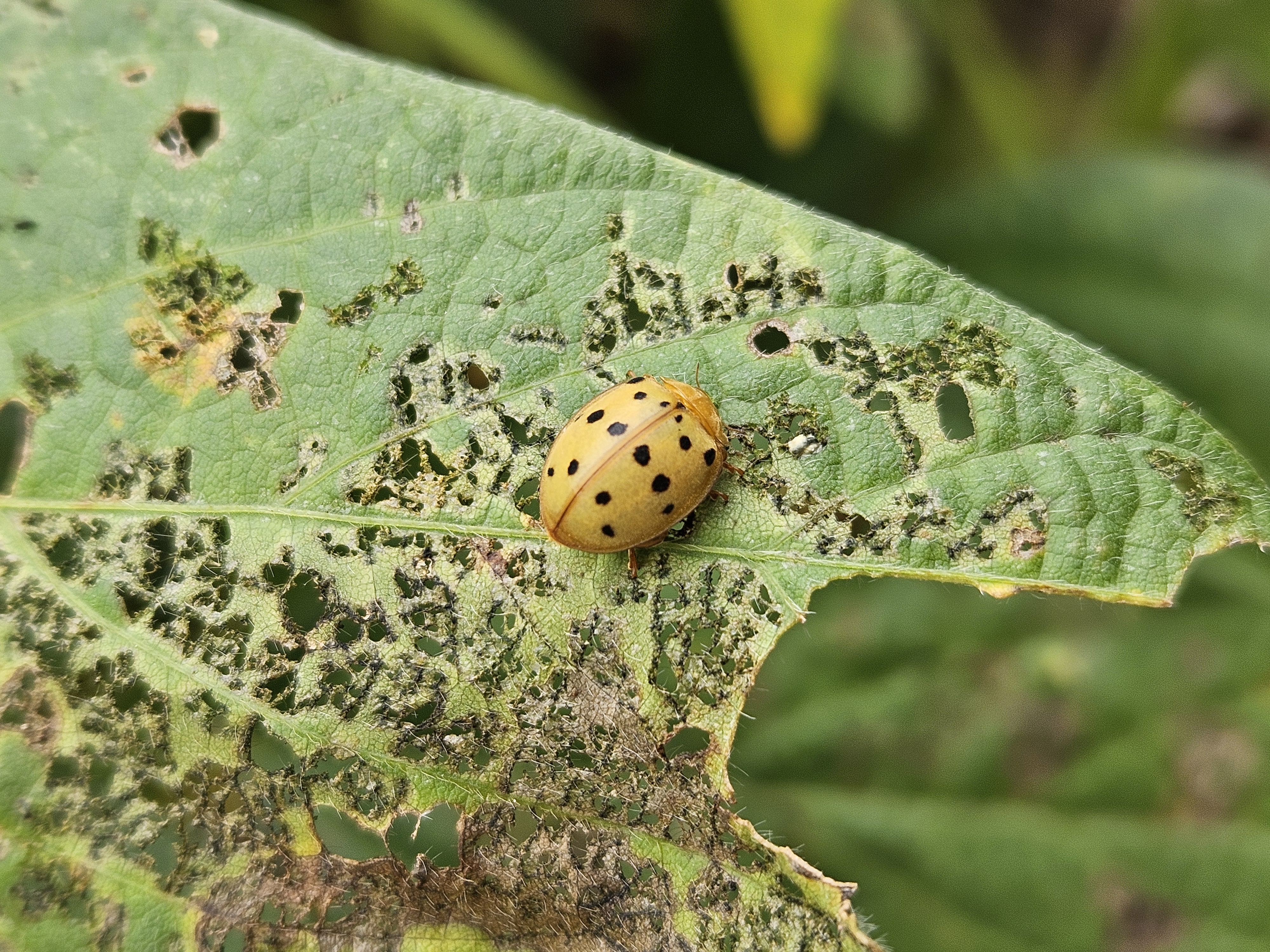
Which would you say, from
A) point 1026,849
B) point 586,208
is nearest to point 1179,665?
point 1026,849

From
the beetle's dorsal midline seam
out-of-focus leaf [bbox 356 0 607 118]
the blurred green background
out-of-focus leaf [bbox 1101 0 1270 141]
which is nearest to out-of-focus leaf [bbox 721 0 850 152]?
the blurred green background

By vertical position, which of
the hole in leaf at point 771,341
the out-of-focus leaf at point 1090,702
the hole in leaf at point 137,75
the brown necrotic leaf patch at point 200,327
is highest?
the hole in leaf at point 137,75

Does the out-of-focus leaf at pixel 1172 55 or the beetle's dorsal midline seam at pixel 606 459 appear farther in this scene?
the out-of-focus leaf at pixel 1172 55

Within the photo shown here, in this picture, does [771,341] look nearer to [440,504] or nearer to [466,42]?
[440,504]

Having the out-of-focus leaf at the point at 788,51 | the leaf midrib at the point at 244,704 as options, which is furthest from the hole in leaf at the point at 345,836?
the out-of-focus leaf at the point at 788,51

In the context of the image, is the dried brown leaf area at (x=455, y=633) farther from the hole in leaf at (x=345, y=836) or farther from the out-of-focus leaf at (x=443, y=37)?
the out-of-focus leaf at (x=443, y=37)
